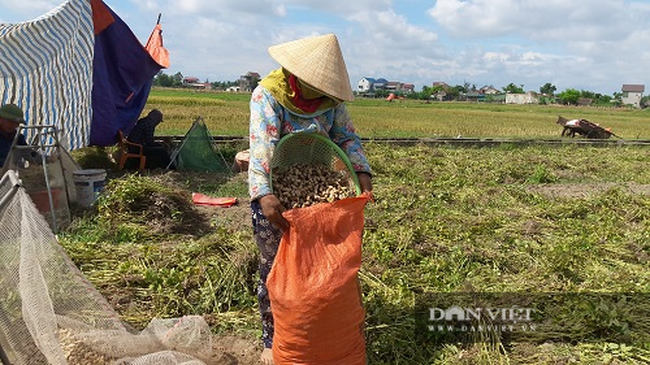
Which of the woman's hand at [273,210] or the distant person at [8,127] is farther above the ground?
the distant person at [8,127]

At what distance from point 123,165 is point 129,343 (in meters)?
5.73

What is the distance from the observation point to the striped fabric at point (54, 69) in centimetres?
586

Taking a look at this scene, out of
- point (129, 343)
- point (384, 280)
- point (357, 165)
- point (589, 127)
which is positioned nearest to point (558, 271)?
point (384, 280)

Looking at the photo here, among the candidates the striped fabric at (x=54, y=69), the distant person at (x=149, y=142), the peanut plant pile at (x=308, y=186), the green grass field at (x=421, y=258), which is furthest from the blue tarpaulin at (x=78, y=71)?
the peanut plant pile at (x=308, y=186)

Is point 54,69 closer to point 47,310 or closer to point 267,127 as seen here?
point 47,310

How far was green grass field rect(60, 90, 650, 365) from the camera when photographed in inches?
110

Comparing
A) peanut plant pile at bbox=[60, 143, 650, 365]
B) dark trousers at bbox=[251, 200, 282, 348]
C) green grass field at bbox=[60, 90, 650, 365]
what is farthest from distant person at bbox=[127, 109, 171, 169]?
dark trousers at bbox=[251, 200, 282, 348]

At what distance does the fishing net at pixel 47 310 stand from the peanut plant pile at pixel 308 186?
0.87m

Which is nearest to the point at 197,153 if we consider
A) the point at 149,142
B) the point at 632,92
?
the point at 149,142

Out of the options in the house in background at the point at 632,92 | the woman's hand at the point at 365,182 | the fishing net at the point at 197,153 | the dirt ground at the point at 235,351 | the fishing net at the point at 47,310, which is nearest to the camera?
the fishing net at the point at 47,310

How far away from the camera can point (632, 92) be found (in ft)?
378

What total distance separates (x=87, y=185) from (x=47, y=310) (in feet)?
11.1

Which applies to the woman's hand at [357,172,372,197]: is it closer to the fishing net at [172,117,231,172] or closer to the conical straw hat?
the conical straw hat

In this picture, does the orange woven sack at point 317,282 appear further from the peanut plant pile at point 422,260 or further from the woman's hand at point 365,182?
the peanut plant pile at point 422,260
